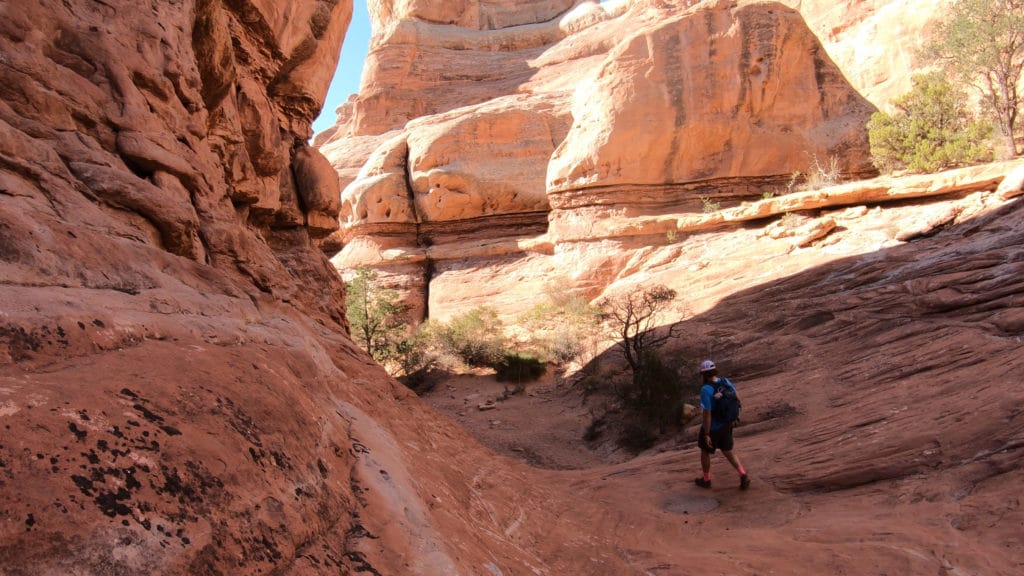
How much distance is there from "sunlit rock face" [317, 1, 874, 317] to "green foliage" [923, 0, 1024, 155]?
98.0 inches

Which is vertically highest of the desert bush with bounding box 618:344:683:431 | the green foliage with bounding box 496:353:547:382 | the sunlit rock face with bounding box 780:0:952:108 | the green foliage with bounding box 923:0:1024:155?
the sunlit rock face with bounding box 780:0:952:108

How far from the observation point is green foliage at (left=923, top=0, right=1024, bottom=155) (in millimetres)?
15195

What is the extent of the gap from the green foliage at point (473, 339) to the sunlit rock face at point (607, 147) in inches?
96.4

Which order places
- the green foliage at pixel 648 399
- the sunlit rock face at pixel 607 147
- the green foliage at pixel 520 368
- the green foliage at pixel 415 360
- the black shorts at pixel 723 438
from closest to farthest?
the black shorts at pixel 723 438
the green foliage at pixel 648 399
the green foliage at pixel 520 368
the green foliage at pixel 415 360
the sunlit rock face at pixel 607 147

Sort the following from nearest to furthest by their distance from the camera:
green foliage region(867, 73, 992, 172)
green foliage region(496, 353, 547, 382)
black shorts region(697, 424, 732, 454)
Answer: black shorts region(697, 424, 732, 454) → green foliage region(867, 73, 992, 172) → green foliage region(496, 353, 547, 382)

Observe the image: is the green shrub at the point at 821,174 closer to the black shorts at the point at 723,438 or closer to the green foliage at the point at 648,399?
the green foliage at the point at 648,399

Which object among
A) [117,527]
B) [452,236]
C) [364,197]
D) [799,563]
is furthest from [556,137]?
[117,527]

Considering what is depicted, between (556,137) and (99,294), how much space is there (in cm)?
2139

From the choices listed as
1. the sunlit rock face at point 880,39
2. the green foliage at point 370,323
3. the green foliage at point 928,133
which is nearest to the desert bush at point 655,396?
the green foliage at point 370,323

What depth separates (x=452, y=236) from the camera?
2238 cm

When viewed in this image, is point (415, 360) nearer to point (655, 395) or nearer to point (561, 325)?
point (561, 325)

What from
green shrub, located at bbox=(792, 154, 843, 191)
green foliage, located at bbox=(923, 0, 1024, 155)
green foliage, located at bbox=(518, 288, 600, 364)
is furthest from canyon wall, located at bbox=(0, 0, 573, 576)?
green foliage, located at bbox=(923, 0, 1024, 155)

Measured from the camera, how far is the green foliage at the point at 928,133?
45.4ft

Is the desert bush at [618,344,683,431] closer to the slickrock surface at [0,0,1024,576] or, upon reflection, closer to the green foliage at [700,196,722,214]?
the slickrock surface at [0,0,1024,576]
